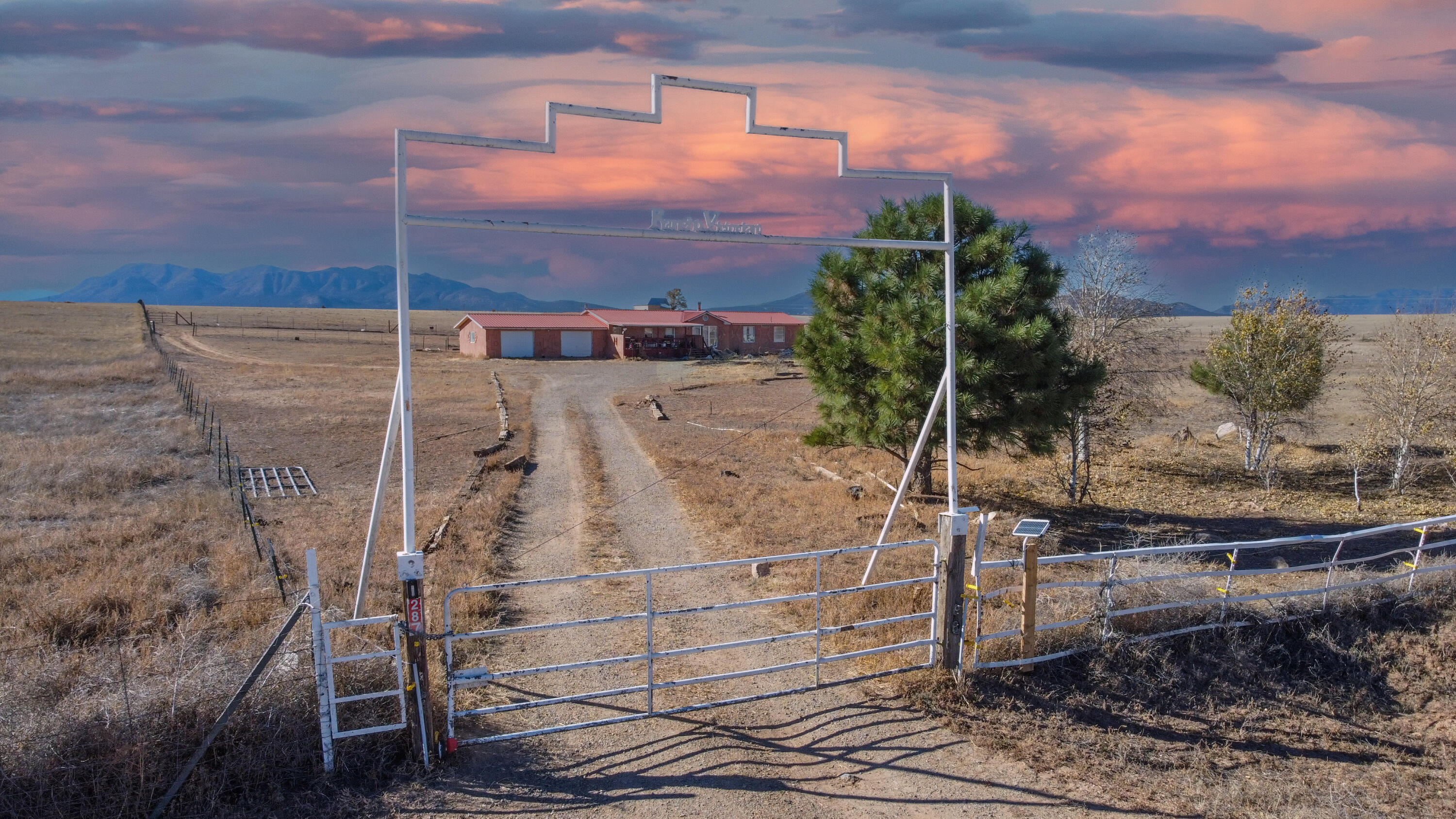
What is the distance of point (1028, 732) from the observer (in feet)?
24.5

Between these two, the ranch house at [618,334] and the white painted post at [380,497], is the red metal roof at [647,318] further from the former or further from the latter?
the white painted post at [380,497]

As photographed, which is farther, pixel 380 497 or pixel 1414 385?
pixel 1414 385

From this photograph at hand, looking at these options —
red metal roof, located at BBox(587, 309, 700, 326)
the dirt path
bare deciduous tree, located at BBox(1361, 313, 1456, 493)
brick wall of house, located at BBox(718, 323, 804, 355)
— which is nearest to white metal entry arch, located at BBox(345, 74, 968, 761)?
bare deciduous tree, located at BBox(1361, 313, 1456, 493)

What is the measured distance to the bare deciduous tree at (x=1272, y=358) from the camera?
2334 centimetres

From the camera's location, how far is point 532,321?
60906 millimetres

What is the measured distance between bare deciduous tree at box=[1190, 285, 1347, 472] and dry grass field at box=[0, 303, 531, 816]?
66.2ft

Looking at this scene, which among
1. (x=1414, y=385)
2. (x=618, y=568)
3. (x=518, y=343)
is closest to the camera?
(x=618, y=568)

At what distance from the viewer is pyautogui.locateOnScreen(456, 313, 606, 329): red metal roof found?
59.2 m

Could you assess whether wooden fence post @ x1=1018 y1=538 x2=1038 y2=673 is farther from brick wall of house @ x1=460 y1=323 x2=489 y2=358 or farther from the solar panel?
brick wall of house @ x1=460 y1=323 x2=489 y2=358

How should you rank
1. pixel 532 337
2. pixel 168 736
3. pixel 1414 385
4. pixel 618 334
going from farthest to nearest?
pixel 618 334 < pixel 532 337 < pixel 1414 385 < pixel 168 736

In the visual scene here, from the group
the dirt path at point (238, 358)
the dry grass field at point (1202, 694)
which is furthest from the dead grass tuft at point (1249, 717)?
the dirt path at point (238, 358)

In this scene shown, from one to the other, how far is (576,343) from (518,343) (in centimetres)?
425

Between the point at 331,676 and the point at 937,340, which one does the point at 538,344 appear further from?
the point at 331,676

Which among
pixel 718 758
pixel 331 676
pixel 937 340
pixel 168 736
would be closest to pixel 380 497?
pixel 331 676
